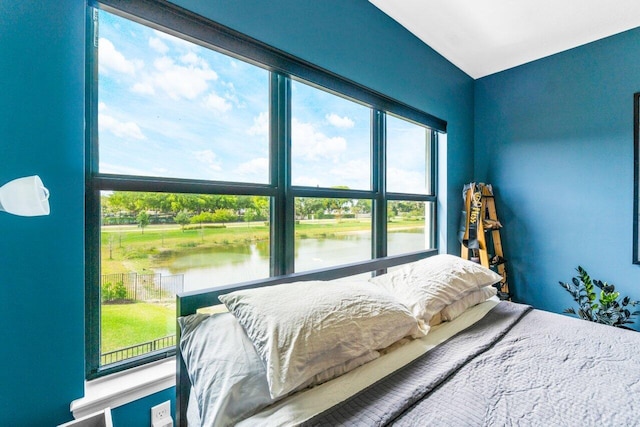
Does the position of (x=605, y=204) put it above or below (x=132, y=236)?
above

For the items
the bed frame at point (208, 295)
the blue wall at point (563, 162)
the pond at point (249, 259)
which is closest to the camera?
the bed frame at point (208, 295)

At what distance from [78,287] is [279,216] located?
90 cm

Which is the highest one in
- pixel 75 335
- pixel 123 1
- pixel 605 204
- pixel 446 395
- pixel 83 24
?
pixel 123 1

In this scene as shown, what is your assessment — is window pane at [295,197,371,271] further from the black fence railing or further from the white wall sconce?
the white wall sconce

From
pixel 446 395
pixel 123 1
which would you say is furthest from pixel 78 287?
pixel 446 395

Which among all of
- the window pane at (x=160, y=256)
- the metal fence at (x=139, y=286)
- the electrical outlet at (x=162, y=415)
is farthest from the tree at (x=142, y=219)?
the electrical outlet at (x=162, y=415)

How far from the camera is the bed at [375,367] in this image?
81 cm

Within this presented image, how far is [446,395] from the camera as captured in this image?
34.9 inches

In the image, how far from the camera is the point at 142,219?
122 cm

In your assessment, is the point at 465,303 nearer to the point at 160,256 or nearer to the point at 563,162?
the point at 160,256

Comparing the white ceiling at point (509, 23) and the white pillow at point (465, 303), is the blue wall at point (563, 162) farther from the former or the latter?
the white pillow at point (465, 303)

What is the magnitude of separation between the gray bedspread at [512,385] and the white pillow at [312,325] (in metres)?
0.12

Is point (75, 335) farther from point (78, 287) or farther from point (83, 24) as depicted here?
point (83, 24)

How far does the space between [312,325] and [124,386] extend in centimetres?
77
